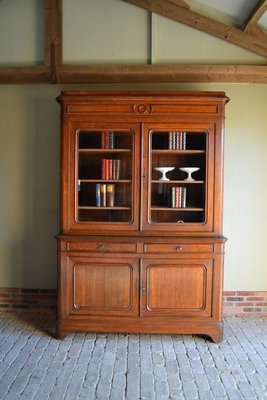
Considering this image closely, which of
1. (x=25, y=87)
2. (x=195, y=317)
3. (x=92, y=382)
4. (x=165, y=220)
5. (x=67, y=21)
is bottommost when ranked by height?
(x=92, y=382)

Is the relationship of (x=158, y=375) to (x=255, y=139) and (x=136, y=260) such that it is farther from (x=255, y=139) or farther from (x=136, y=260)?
(x=255, y=139)

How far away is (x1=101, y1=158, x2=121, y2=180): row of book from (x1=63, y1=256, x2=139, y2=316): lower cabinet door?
0.81 metres

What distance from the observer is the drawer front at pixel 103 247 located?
360 centimetres

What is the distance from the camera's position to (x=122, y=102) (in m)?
3.57

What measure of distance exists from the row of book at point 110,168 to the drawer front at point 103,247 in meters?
0.65

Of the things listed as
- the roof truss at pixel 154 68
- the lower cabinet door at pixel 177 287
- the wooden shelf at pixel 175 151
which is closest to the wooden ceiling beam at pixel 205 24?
the roof truss at pixel 154 68

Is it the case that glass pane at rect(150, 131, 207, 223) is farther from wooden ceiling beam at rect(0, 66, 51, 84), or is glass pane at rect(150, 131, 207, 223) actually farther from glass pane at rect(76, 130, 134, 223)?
wooden ceiling beam at rect(0, 66, 51, 84)

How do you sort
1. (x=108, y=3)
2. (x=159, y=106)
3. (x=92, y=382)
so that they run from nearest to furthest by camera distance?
(x=92, y=382)
(x=159, y=106)
(x=108, y=3)

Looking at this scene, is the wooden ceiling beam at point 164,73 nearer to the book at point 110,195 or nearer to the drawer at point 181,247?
the book at point 110,195

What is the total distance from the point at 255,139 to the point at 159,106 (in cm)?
125

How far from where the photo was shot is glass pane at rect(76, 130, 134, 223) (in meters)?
3.69

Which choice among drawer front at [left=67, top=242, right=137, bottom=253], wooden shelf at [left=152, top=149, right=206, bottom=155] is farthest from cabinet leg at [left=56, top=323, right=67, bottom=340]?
wooden shelf at [left=152, top=149, right=206, bottom=155]

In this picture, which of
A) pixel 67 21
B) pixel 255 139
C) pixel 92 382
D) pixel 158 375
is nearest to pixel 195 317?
pixel 158 375

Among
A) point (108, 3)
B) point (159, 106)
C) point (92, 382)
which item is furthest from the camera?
point (108, 3)
